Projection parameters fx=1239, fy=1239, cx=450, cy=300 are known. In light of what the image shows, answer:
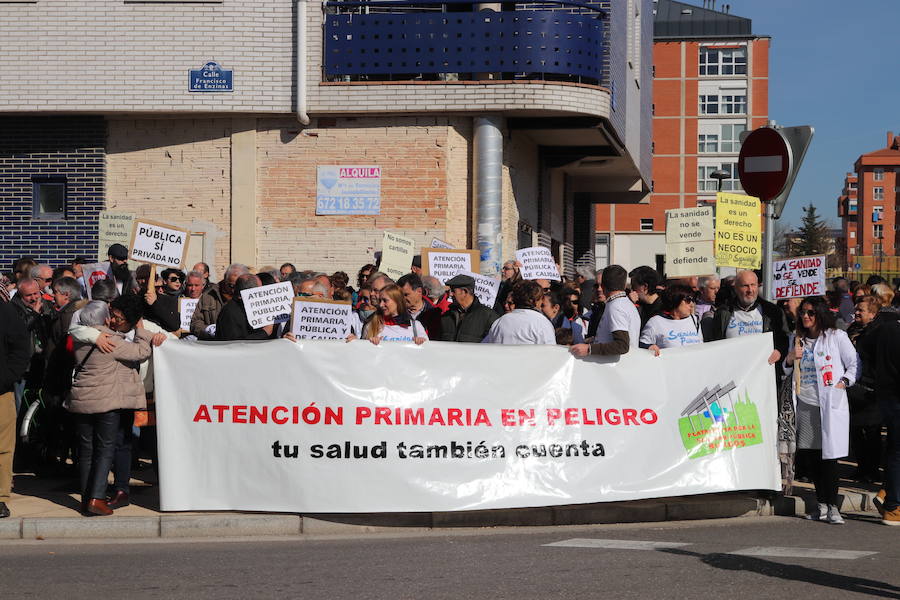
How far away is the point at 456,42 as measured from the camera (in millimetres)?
19734

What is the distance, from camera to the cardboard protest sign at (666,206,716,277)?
14.6 meters

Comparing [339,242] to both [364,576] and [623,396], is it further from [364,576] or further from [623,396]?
[364,576]

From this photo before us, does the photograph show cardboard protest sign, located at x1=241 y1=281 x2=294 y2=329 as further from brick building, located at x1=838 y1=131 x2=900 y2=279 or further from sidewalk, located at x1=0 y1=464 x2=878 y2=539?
brick building, located at x1=838 y1=131 x2=900 y2=279

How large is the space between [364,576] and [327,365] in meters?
2.39

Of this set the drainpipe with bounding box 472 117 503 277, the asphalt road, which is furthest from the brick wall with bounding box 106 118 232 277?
the asphalt road

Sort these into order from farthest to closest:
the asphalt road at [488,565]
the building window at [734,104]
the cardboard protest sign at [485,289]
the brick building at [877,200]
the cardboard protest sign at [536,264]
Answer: the brick building at [877,200] → the building window at [734,104] → the cardboard protest sign at [536,264] → the cardboard protest sign at [485,289] → the asphalt road at [488,565]

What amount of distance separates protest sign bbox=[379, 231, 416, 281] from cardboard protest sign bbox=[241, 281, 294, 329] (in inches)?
166

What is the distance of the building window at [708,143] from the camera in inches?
3698

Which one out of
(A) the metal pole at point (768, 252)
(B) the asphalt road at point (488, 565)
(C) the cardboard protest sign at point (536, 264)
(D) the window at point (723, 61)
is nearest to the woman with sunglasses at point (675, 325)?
(A) the metal pole at point (768, 252)

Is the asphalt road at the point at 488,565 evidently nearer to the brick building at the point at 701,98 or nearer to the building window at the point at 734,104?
the brick building at the point at 701,98

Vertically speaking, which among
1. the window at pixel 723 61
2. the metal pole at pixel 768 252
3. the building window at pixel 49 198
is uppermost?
the window at pixel 723 61

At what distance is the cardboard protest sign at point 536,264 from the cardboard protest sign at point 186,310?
418cm

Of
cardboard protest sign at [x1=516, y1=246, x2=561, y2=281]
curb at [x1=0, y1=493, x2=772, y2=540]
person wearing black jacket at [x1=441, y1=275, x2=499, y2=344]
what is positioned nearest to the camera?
curb at [x1=0, y1=493, x2=772, y2=540]

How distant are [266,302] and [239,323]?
32 centimetres
